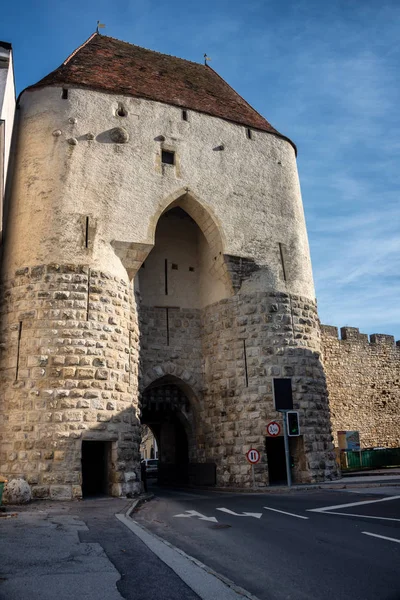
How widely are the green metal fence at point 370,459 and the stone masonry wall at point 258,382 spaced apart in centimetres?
641

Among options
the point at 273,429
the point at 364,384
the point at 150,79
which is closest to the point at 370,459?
the point at 364,384

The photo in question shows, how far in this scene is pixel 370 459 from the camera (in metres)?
20.2

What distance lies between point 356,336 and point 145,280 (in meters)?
12.2

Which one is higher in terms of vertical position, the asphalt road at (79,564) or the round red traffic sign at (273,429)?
the round red traffic sign at (273,429)

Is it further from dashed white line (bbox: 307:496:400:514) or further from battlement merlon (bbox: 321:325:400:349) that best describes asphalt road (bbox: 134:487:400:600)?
battlement merlon (bbox: 321:325:400:349)

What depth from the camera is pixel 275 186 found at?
54.8 ft

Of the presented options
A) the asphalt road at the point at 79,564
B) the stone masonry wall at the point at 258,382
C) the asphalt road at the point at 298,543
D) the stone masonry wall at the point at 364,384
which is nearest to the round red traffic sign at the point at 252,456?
the stone masonry wall at the point at 258,382

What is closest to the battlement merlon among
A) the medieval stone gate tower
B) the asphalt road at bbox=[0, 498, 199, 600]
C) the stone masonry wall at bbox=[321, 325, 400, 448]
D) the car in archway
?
the stone masonry wall at bbox=[321, 325, 400, 448]

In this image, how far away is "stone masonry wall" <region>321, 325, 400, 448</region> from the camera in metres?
22.7

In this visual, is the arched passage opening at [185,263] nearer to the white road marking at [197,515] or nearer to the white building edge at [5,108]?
Answer: the white building edge at [5,108]

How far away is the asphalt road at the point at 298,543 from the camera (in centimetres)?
386

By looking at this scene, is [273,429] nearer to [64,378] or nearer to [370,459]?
[64,378]

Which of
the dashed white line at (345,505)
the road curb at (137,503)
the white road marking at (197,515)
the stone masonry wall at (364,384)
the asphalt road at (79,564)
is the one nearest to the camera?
the asphalt road at (79,564)

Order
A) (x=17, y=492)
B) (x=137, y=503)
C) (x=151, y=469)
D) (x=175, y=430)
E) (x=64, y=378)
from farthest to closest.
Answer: (x=151, y=469), (x=175, y=430), (x=64, y=378), (x=137, y=503), (x=17, y=492)
